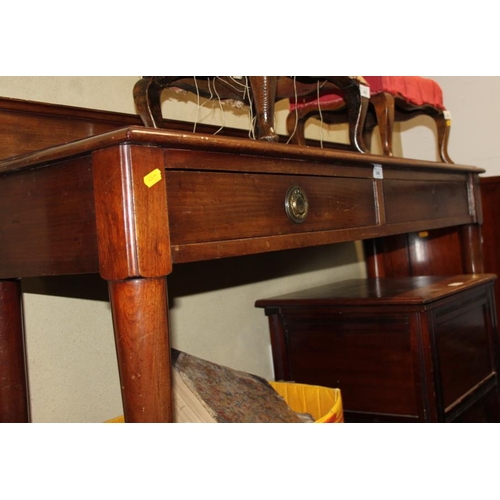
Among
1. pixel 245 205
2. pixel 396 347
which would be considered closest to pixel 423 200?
pixel 396 347

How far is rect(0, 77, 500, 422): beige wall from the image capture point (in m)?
1.52

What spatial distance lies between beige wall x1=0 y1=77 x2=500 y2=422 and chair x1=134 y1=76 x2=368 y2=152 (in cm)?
13

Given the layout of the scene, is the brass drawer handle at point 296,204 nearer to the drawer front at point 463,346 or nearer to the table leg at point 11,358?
the table leg at point 11,358

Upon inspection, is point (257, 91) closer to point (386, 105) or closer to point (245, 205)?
point (245, 205)

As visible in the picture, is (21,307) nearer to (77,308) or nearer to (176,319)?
(77,308)

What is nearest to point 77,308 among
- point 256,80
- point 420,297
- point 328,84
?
point 256,80

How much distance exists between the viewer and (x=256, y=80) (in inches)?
55.6

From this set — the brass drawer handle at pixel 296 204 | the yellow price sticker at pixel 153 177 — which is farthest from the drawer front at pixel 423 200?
the yellow price sticker at pixel 153 177

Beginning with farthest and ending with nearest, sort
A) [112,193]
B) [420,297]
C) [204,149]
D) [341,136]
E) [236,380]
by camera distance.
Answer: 1. [341,136]
2. [420,297]
3. [236,380]
4. [204,149]
5. [112,193]

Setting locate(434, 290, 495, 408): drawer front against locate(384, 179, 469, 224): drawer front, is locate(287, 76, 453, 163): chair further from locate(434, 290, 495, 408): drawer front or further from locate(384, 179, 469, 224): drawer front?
locate(434, 290, 495, 408): drawer front

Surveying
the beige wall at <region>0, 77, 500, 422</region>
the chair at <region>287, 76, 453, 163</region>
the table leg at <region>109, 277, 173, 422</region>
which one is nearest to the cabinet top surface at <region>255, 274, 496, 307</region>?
the beige wall at <region>0, 77, 500, 422</region>

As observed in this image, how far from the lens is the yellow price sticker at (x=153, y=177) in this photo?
0.90 meters

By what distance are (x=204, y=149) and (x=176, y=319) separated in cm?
96

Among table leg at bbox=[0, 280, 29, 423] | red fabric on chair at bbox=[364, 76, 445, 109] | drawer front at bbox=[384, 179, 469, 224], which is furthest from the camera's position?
red fabric on chair at bbox=[364, 76, 445, 109]
